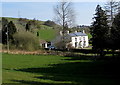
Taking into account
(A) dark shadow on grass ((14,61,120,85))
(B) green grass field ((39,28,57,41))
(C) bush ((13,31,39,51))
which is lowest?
(A) dark shadow on grass ((14,61,120,85))

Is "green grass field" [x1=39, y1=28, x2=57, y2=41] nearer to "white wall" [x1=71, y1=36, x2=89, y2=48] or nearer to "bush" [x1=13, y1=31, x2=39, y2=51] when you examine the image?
"white wall" [x1=71, y1=36, x2=89, y2=48]

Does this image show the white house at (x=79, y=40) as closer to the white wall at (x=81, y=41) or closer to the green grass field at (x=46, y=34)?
the white wall at (x=81, y=41)

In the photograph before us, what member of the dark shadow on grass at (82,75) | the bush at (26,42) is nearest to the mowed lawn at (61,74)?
the dark shadow on grass at (82,75)

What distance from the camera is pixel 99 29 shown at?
40.4 meters

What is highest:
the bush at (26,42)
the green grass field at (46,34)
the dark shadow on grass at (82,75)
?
the green grass field at (46,34)

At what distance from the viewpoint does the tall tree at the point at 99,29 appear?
3884 cm

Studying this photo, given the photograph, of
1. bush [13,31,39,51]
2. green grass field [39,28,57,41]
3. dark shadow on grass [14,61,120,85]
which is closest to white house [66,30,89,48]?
green grass field [39,28,57,41]

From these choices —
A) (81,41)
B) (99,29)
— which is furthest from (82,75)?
(81,41)

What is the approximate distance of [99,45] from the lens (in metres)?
38.4

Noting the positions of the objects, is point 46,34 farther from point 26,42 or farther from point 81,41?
point 26,42

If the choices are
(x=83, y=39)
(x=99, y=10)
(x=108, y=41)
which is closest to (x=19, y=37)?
(x=99, y=10)

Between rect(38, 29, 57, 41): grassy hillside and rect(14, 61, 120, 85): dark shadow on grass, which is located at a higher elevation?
rect(38, 29, 57, 41): grassy hillside

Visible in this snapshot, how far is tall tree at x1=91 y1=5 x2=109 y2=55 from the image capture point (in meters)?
38.8

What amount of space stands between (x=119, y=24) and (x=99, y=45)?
9664 mm
